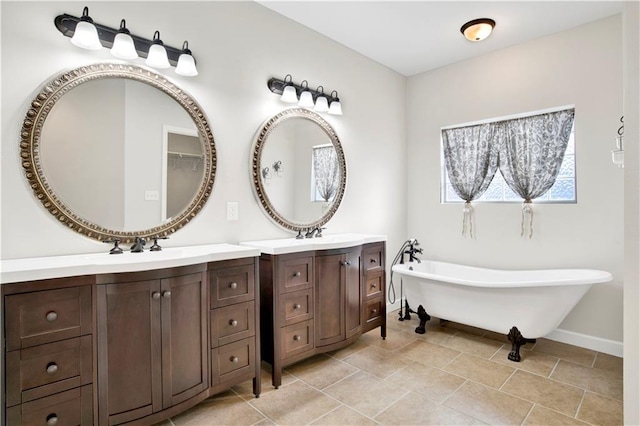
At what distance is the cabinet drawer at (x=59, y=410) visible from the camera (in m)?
1.39

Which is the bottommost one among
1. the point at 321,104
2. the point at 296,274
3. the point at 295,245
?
the point at 296,274

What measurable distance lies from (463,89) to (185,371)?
3786 millimetres

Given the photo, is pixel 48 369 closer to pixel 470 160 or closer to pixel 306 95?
pixel 306 95

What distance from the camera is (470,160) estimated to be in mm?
3750

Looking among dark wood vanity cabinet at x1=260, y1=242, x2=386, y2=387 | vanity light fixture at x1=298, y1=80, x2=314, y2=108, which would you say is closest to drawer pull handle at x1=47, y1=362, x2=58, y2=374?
dark wood vanity cabinet at x1=260, y1=242, x2=386, y2=387

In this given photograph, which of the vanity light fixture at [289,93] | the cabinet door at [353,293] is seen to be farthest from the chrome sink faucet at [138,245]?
the vanity light fixture at [289,93]

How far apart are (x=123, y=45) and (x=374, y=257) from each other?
2.41m

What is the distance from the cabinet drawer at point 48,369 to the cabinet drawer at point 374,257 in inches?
81.6

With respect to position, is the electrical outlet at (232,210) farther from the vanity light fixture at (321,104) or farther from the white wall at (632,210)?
the white wall at (632,210)

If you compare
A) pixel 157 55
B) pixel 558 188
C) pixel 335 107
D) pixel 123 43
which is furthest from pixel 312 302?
pixel 558 188

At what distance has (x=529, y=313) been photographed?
8.86ft

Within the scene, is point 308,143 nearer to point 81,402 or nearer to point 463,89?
point 463,89

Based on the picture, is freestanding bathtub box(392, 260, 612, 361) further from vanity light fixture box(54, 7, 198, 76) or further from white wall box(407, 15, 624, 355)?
vanity light fixture box(54, 7, 198, 76)

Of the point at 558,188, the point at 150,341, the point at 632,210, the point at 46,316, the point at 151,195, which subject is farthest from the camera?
the point at 558,188
